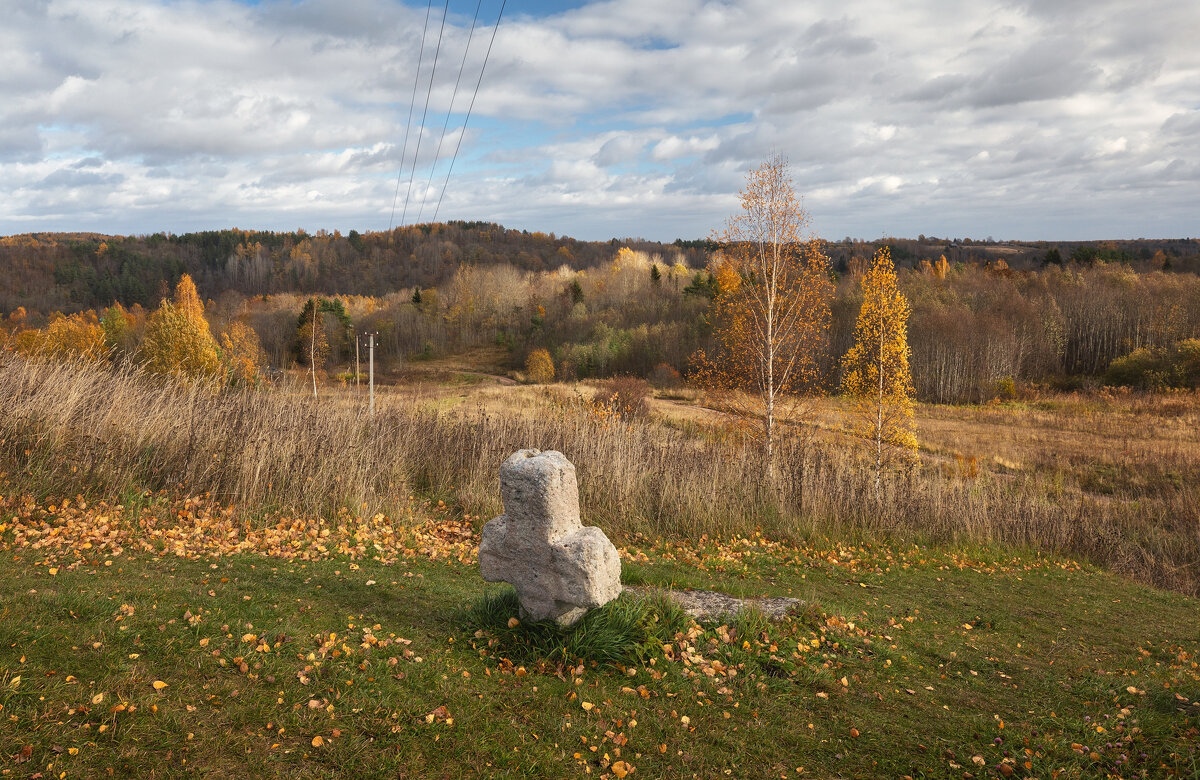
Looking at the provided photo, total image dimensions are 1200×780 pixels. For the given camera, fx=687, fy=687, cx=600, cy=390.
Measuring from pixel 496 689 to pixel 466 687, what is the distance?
206 millimetres

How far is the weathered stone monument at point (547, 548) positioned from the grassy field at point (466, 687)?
0.46 metres

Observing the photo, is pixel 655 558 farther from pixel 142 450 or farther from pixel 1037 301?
pixel 1037 301

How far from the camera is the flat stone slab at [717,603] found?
616cm

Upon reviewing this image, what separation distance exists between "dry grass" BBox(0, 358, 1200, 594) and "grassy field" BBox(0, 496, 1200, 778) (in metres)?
2.20

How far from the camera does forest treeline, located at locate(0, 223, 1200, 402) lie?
47656 millimetres

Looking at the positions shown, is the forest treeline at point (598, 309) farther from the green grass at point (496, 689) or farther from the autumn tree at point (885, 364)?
the green grass at point (496, 689)

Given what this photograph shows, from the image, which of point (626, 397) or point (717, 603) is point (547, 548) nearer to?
point (717, 603)

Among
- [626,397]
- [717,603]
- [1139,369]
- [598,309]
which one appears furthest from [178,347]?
[1139,369]

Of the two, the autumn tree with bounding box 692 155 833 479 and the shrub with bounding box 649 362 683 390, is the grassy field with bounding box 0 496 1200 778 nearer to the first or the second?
the autumn tree with bounding box 692 155 833 479

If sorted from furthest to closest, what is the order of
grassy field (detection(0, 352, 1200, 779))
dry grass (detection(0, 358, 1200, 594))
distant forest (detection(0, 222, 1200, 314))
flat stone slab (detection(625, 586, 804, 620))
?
distant forest (detection(0, 222, 1200, 314))
dry grass (detection(0, 358, 1200, 594))
flat stone slab (detection(625, 586, 804, 620))
grassy field (detection(0, 352, 1200, 779))

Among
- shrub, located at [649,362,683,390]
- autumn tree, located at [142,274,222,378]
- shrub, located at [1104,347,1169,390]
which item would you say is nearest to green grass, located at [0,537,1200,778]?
autumn tree, located at [142,274,222,378]

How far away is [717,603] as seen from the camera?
6.61m

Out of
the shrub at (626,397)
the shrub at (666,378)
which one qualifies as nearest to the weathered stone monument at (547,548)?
the shrub at (626,397)

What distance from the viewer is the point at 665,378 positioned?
55656 mm
